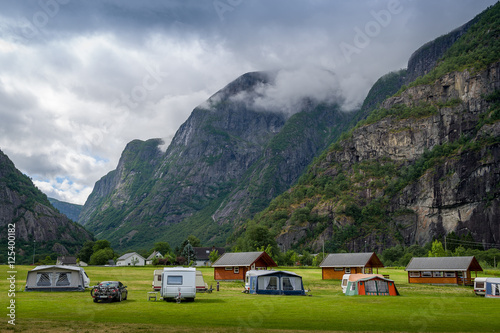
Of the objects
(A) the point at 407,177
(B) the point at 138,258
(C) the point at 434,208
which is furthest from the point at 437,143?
(B) the point at 138,258

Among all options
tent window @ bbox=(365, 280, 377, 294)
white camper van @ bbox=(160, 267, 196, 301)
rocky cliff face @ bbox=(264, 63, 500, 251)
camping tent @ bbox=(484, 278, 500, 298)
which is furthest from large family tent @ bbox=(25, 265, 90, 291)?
rocky cliff face @ bbox=(264, 63, 500, 251)

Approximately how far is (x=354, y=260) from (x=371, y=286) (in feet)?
86.0

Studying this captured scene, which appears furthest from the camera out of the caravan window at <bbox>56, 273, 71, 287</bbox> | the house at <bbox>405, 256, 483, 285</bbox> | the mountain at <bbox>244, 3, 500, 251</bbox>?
the mountain at <bbox>244, 3, 500, 251</bbox>

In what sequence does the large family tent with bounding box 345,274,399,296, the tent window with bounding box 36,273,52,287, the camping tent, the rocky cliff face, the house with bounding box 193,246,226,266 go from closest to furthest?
the tent window with bounding box 36,273,52,287
the camping tent
the large family tent with bounding box 345,274,399,296
the house with bounding box 193,246,226,266
the rocky cliff face

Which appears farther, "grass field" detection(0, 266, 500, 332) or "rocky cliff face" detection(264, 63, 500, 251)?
"rocky cliff face" detection(264, 63, 500, 251)

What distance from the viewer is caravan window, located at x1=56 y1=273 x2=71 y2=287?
143 ft

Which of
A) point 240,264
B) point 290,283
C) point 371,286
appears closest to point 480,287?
point 371,286

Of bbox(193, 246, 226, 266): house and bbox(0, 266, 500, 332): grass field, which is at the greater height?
bbox(0, 266, 500, 332): grass field

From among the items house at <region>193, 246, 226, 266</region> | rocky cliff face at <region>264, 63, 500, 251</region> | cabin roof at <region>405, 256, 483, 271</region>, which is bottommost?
house at <region>193, 246, 226, 266</region>

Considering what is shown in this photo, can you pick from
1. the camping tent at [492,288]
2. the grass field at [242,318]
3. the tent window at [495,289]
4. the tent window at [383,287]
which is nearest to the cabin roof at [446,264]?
the camping tent at [492,288]

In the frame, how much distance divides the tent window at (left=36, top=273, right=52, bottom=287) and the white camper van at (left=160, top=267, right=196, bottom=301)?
15.6m

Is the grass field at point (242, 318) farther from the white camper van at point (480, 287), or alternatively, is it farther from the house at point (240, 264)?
the house at point (240, 264)

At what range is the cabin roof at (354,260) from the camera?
69.4 m

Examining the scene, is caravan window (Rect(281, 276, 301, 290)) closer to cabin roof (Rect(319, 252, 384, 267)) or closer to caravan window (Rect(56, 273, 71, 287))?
caravan window (Rect(56, 273, 71, 287))
